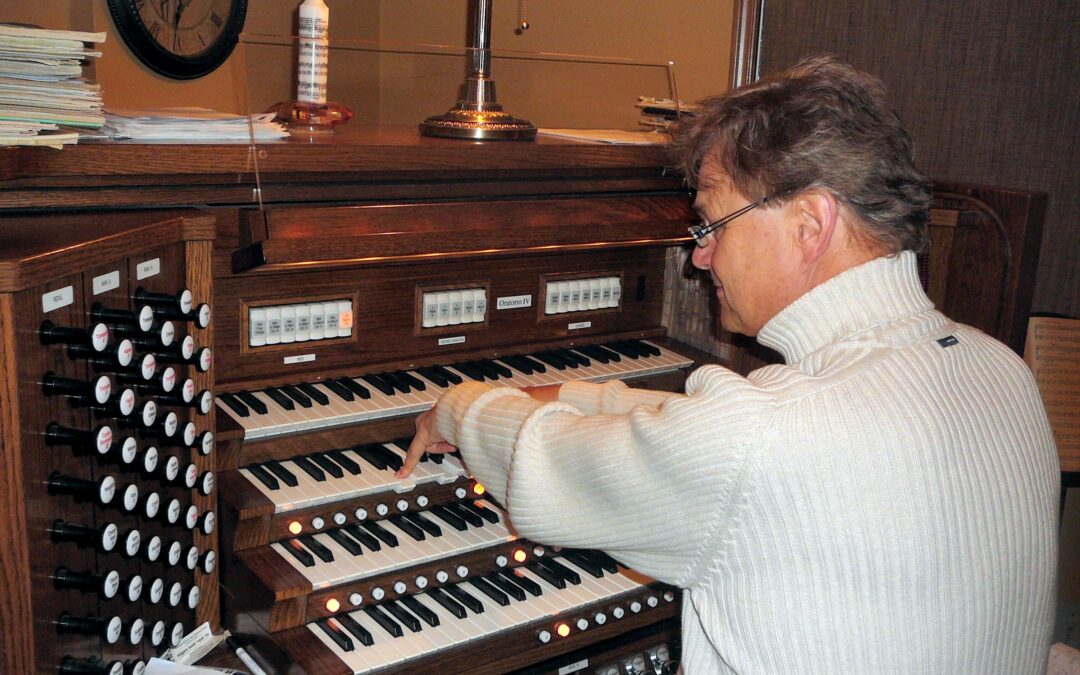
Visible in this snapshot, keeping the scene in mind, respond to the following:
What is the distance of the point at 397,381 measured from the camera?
7.30 ft

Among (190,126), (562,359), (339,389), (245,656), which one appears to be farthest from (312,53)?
(245,656)

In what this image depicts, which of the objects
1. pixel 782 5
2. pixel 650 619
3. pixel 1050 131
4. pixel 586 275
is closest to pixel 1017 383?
pixel 650 619

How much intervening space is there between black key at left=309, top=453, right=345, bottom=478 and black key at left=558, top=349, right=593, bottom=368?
716 mm

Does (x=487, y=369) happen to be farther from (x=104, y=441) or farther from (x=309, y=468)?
(x=104, y=441)

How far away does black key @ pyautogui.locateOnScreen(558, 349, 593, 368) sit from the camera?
251 centimetres

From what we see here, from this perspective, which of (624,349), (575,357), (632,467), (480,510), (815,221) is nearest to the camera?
(632,467)

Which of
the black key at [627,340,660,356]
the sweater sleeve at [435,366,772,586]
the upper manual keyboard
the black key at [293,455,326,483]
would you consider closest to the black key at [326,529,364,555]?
the black key at [293,455,326,483]

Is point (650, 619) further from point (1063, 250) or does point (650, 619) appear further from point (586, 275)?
point (1063, 250)

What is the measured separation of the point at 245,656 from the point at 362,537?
309 mm

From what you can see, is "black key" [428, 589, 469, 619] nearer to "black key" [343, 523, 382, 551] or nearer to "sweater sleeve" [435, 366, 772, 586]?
"black key" [343, 523, 382, 551]

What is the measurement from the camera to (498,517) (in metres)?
2.15

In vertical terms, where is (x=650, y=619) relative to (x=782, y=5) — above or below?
below

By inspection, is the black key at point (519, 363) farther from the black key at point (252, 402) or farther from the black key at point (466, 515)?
the black key at point (252, 402)

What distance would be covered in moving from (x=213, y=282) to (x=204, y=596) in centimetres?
62
